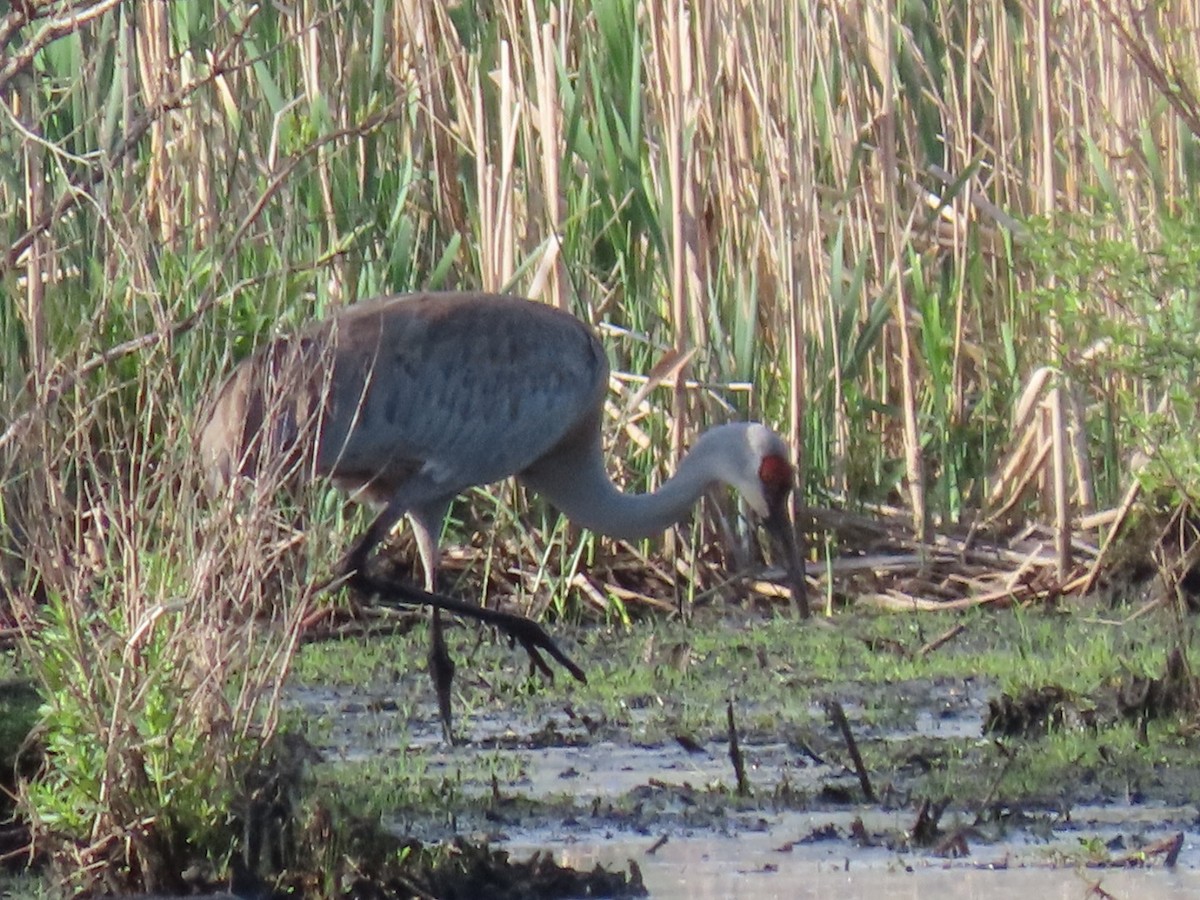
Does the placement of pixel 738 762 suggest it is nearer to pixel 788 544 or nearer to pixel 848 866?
pixel 848 866

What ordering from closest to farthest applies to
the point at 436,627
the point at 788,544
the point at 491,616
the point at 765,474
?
the point at 436,627
the point at 491,616
the point at 765,474
the point at 788,544

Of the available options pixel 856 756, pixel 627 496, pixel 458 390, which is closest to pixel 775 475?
pixel 627 496

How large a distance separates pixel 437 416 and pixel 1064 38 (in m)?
2.72

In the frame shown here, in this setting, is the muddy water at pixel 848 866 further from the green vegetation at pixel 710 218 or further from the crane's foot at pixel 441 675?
the green vegetation at pixel 710 218

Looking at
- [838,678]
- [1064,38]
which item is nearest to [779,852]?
[838,678]

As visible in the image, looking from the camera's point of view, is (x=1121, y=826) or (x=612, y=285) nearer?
(x=1121, y=826)

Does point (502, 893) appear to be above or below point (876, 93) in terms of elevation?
below

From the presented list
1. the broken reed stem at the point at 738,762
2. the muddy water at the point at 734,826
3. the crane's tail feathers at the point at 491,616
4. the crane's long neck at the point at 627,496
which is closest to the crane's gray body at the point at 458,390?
the crane's long neck at the point at 627,496

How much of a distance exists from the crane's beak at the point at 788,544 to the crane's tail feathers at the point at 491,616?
741mm

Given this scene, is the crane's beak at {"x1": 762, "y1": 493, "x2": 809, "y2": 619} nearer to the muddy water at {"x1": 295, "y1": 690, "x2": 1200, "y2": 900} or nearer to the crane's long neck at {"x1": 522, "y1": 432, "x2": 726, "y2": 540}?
the crane's long neck at {"x1": 522, "y1": 432, "x2": 726, "y2": 540}

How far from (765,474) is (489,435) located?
32.8 inches

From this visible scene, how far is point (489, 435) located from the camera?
21.3 ft

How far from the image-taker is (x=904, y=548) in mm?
7324

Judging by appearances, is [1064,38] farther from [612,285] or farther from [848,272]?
[612,285]
